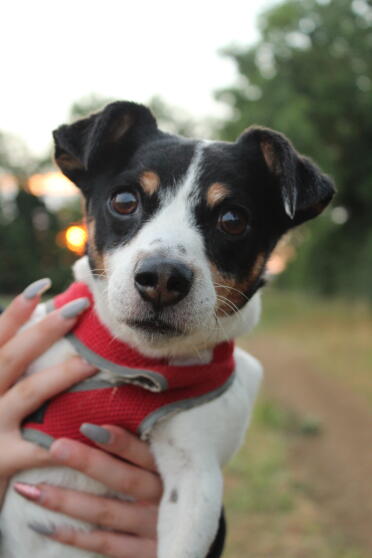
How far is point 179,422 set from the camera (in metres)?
2.28

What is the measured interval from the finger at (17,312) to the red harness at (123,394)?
0.32 m

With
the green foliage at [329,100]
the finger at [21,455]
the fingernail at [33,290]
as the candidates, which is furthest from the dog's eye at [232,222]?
the green foliage at [329,100]

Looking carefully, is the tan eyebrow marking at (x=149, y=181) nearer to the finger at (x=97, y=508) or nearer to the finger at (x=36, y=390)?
the finger at (x=36, y=390)

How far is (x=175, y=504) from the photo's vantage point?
2.22 meters

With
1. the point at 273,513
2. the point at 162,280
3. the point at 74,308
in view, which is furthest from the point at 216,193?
the point at 273,513

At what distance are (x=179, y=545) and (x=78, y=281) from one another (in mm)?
1235

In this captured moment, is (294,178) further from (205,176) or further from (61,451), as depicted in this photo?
(61,451)

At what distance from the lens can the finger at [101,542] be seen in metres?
2.33

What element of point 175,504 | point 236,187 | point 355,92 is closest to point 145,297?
point 236,187

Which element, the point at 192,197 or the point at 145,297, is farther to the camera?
the point at 192,197

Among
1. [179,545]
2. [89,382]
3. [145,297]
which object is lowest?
[179,545]

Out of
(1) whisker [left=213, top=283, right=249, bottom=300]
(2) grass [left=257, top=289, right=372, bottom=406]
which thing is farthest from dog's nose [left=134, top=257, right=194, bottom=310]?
(2) grass [left=257, top=289, right=372, bottom=406]

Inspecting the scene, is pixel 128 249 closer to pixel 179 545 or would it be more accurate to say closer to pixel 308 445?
pixel 179 545

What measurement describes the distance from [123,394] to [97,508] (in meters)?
0.48
